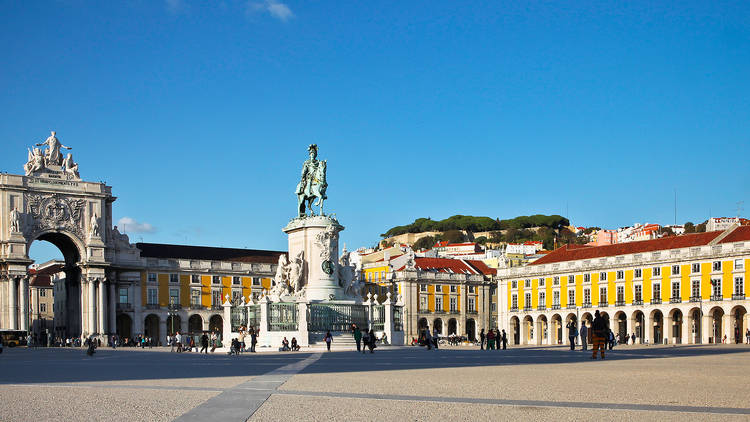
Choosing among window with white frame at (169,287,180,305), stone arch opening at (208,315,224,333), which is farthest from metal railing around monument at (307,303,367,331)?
stone arch opening at (208,315,224,333)

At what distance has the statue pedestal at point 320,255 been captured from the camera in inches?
1663

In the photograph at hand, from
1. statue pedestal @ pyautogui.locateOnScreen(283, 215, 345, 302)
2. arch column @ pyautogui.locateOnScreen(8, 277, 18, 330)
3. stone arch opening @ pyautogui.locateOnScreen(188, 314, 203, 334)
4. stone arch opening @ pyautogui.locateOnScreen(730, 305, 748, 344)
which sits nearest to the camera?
statue pedestal @ pyautogui.locateOnScreen(283, 215, 345, 302)

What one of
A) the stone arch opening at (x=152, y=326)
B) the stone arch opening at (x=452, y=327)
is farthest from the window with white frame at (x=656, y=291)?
the stone arch opening at (x=152, y=326)

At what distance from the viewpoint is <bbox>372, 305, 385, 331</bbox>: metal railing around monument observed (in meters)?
43.4

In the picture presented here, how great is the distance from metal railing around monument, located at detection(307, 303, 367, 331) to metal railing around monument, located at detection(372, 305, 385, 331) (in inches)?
24.4

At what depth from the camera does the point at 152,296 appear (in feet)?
275

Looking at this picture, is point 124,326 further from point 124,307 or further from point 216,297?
point 216,297

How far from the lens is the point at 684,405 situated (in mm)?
11828

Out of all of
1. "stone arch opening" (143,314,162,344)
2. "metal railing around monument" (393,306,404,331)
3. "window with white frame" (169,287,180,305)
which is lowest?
"stone arch opening" (143,314,162,344)

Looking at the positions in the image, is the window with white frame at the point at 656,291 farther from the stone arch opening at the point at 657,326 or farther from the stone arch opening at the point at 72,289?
the stone arch opening at the point at 72,289

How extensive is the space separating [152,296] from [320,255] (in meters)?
44.9

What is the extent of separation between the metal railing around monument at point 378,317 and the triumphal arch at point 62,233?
37.5 metres

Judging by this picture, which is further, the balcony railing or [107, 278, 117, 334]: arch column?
the balcony railing

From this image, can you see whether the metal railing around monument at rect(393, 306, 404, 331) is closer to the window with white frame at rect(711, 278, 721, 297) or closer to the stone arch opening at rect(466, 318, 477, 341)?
the window with white frame at rect(711, 278, 721, 297)
